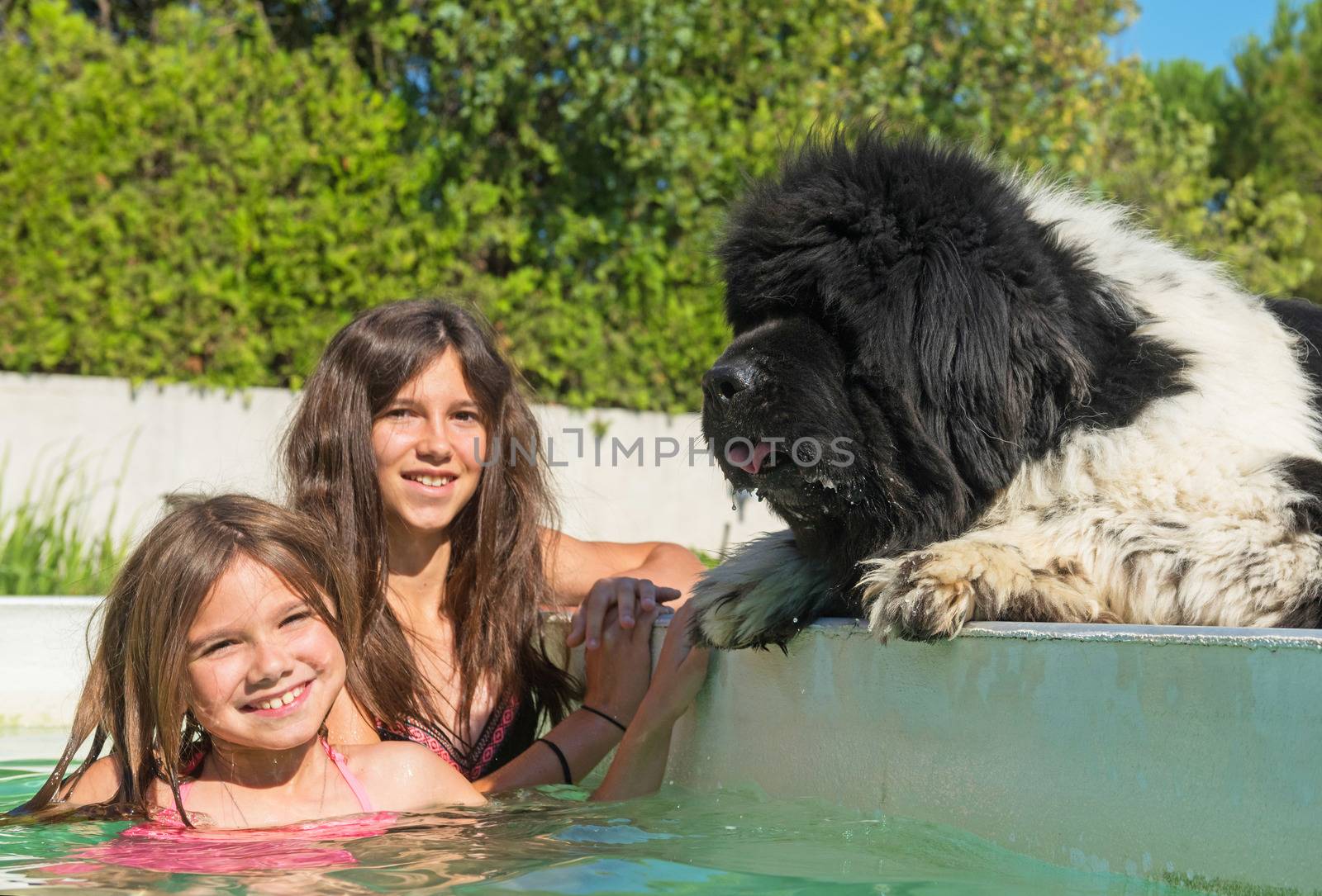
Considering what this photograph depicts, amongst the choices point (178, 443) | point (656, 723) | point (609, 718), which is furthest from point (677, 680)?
point (178, 443)

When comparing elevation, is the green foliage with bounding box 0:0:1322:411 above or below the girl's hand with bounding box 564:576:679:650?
above

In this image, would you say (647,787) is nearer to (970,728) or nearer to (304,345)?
(970,728)

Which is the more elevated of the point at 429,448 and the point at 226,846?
the point at 429,448

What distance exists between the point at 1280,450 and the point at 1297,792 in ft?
2.52

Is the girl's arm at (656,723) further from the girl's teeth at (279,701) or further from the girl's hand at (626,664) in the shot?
the girl's teeth at (279,701)

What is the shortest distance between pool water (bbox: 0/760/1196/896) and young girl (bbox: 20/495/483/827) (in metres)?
0.13

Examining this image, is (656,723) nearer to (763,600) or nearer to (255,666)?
(763,600)

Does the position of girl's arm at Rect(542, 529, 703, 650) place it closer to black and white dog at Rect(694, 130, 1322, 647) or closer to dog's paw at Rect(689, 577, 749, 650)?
dog's paw at Rect(689, 577, 749, 650)

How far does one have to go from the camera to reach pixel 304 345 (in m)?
7.43

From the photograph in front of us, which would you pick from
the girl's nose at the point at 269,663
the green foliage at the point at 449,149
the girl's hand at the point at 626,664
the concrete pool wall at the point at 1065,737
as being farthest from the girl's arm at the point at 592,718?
the green foliage at the point at 449,149

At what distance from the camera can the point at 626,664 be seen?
10.9ft

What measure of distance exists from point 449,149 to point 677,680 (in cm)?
558

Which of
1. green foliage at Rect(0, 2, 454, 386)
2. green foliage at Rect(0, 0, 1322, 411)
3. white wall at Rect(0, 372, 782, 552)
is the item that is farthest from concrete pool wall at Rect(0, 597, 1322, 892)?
green foliage at Rect(0, 2, 454, 386)

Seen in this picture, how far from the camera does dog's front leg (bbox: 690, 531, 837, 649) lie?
278cm
